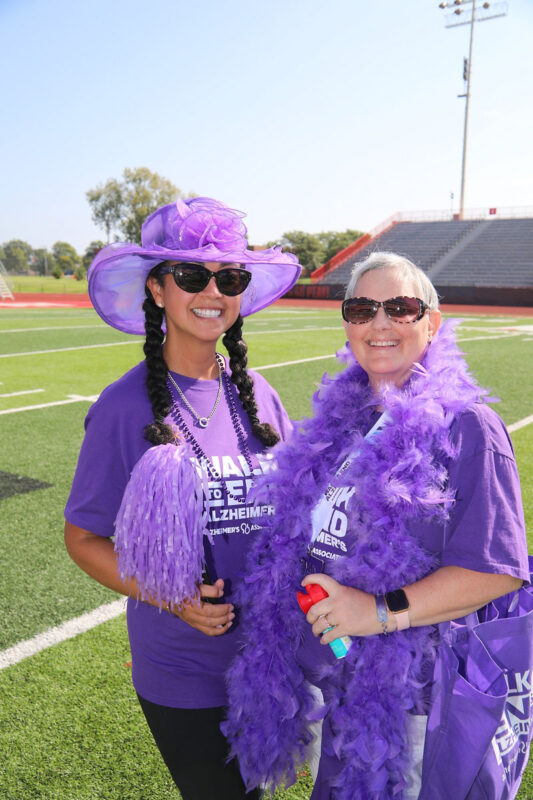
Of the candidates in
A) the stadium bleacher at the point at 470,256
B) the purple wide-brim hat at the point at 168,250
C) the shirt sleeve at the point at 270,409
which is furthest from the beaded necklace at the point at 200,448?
the stadium bleacher at the point at 470,256

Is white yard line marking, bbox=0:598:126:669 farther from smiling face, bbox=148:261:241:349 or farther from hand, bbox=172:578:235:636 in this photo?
smiling face, bbox=148:261:241:349

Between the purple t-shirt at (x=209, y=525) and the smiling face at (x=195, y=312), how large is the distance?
0.16 m

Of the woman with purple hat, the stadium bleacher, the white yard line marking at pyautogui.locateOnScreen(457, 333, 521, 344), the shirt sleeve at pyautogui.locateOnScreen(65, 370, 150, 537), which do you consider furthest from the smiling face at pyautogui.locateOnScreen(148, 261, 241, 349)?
the stadium bleacher

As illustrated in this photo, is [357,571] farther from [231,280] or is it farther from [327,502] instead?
[231,280]

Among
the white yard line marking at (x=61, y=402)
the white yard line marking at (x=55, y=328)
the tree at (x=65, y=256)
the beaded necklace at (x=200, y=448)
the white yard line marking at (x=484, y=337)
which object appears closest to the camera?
the beaded necklace at (x=200, y=448)

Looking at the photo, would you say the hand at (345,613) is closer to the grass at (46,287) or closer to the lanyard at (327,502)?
the lanyard at (327,502)

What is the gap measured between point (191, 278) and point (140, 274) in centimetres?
23

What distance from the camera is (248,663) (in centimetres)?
159

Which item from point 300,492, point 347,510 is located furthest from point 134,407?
point 347,510

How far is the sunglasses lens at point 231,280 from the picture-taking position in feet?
5.68

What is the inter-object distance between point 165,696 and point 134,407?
2.55 feet

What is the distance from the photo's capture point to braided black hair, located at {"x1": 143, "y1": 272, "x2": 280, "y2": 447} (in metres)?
1.57

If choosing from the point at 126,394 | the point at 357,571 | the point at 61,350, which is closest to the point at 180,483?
the point at 126,394

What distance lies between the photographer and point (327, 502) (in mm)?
1584
